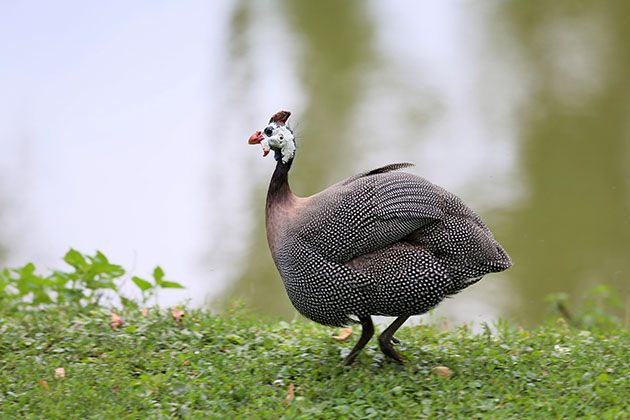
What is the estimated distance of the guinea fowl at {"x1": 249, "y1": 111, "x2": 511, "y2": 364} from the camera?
5.18 m

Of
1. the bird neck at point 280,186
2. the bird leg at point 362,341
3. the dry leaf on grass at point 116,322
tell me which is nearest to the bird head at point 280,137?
the bird neck at point 280,186

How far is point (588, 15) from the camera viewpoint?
1180 cm

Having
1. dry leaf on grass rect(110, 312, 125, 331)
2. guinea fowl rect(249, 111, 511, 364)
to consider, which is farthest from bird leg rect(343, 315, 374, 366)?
dry leaf on grass rect(110, 312, 125, 331)

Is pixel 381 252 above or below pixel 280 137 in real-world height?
below

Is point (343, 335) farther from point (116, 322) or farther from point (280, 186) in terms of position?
point (116, 322)

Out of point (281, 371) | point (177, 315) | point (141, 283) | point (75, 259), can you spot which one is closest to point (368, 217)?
point (281, 371)

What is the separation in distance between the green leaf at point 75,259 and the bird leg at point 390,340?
2218 millimetres

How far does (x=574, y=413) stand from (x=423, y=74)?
678cm

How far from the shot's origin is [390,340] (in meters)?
5.45

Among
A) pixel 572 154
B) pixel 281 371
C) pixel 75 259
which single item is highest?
pixel 572 154

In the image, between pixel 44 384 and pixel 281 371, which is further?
pixel 281 371

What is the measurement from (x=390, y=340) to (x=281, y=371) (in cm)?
56

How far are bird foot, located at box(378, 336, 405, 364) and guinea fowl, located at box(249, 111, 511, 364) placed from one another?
0.40 ft

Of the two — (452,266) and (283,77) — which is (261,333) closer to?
(452,266)
